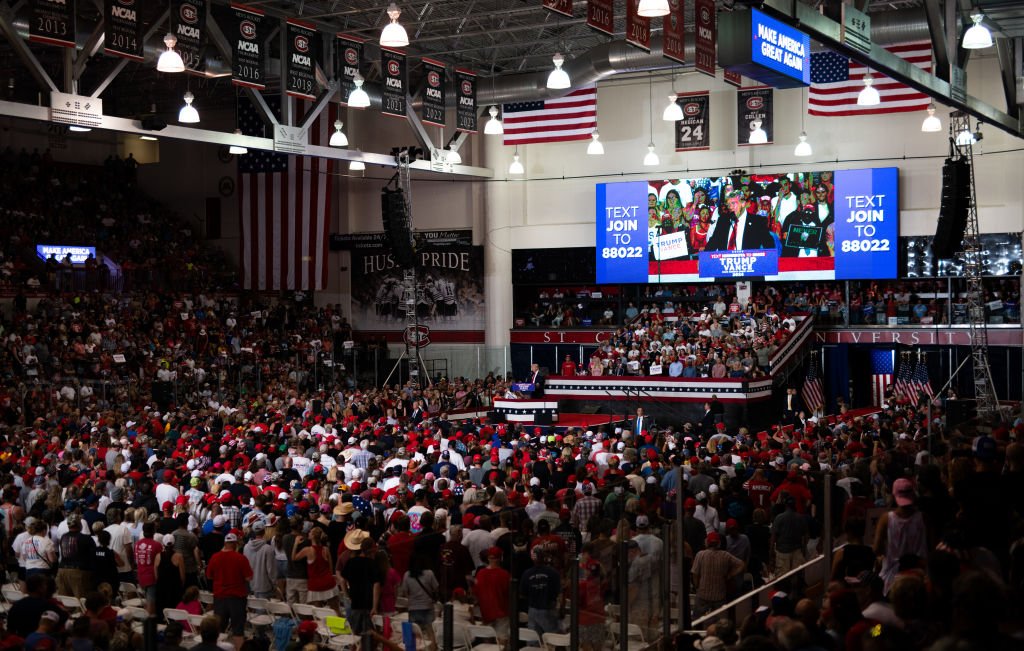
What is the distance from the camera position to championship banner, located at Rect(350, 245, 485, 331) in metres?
36.1

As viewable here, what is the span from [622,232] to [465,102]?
7.49 m

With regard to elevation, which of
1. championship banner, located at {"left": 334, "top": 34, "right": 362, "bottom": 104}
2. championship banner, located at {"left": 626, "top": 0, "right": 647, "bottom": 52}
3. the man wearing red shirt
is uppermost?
championship banner, located at {"left": 334, "top": 34, "right": 362, "bottom": 104}

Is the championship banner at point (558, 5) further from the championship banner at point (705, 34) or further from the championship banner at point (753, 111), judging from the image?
the championship banner at point (753, 111)

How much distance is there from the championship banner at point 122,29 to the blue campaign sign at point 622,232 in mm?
16731

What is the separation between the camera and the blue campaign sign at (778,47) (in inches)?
Answer: 475

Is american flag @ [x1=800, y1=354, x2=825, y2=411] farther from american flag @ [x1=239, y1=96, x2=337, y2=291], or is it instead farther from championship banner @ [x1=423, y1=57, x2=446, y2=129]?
american flag @ [x1=239, y1=96, x2=337, y2=291]

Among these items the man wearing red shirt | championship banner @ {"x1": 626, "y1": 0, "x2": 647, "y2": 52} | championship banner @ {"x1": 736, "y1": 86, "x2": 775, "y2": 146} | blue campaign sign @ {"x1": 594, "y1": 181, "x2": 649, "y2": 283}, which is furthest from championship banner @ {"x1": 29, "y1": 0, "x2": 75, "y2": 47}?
blue campaign sign @ {"x1": 594, "y1": 181, "x2": 649, "y2": 283}

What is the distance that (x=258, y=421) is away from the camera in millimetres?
21672

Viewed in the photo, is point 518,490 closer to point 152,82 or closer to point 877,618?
point 877,618

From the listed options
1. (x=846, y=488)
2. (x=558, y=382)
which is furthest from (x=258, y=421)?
(x=846, y=488)

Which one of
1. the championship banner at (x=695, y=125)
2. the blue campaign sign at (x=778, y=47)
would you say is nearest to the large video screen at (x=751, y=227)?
the championship banner at (x=695, y=125)

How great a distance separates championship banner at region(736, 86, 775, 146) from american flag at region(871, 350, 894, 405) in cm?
666

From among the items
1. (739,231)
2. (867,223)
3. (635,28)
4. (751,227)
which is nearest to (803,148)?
(867,223)

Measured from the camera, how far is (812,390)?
29.1m
